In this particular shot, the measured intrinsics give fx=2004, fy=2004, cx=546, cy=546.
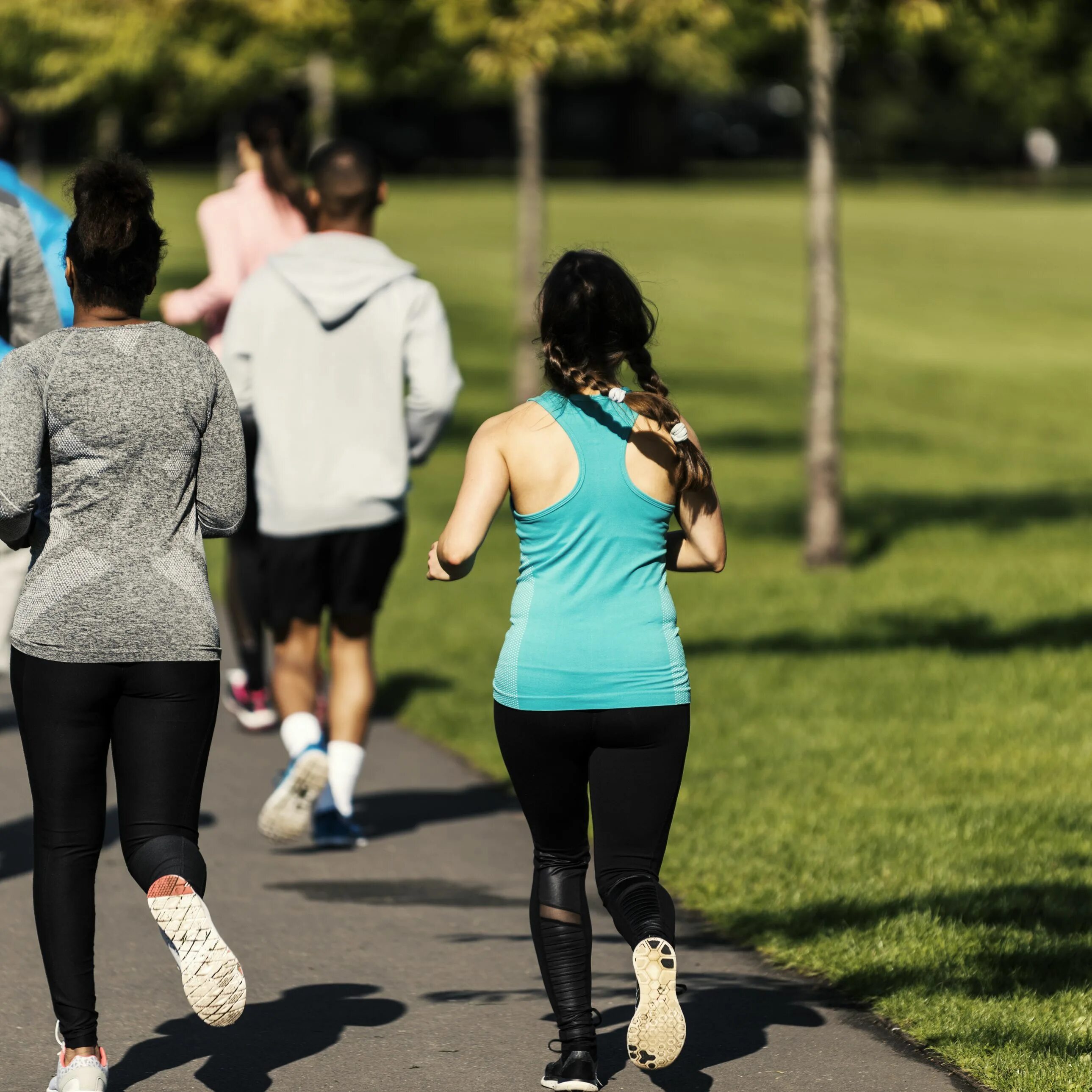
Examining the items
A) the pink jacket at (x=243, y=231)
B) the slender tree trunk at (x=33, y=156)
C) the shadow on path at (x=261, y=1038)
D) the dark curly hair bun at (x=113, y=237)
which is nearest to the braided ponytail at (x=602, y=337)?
the dark curly hair bun at (x=113, y=237)

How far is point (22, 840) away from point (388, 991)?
180 centimetres

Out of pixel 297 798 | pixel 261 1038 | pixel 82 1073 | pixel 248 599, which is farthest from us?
pixel 248 599

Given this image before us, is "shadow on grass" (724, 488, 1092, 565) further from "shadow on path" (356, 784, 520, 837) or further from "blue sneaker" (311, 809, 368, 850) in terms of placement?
"blue sneaker" (311, 809, 368, 850)

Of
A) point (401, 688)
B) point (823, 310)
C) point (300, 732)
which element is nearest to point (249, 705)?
point (401, 688)

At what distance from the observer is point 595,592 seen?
13.0 feet

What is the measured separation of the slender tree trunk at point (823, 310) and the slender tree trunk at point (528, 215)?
18.4ft

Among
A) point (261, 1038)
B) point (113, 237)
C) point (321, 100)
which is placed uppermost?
point (113, 237)

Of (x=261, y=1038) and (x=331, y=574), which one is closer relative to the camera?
(x=261, y=1038)

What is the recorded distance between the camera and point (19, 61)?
33219 mm

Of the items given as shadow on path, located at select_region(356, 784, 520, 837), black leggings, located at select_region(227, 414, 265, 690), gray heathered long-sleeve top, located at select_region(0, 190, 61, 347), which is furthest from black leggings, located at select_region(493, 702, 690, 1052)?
black leggings, located at select_region(227, 414, 265, 690)

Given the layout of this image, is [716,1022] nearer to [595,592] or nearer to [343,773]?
[595,592]

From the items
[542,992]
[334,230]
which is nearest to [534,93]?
[334,230]

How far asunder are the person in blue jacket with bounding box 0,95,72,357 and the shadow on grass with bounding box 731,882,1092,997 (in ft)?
9.14

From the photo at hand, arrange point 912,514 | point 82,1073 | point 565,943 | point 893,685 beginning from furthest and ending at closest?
point 912,514
point 893,685
point 565,943
point 82,1073
